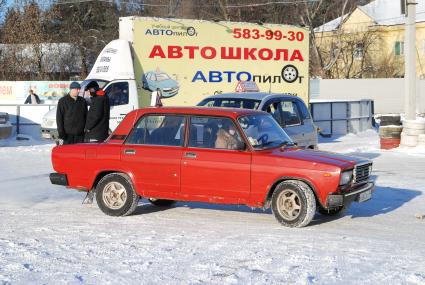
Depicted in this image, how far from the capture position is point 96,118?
11.7 m

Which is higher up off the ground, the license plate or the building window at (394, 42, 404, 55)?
the building window at (394, 42, 404, 55)

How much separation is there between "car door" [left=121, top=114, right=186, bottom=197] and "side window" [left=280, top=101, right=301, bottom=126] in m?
5.02

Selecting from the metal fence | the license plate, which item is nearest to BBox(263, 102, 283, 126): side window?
the license plate

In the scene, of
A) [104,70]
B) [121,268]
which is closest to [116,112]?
[104,70]

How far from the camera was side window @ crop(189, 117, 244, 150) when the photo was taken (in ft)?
29.5

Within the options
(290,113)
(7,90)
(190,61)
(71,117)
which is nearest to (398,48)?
(7,90)

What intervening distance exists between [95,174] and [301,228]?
2.89 metres

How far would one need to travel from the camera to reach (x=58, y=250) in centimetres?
744

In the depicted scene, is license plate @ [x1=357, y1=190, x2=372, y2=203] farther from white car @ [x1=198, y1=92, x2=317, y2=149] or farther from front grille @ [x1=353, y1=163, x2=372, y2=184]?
white car @ [x1=198, y1=92, x2=317, y2=149]

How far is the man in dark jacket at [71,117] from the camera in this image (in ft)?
37.8

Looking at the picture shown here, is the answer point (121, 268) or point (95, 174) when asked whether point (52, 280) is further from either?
point (95, 174)

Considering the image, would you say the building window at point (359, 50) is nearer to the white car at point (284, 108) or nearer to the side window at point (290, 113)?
the white car at point (284, 108)

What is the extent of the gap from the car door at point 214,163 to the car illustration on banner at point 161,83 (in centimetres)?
1142

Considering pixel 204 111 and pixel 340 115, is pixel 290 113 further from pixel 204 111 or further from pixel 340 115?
pixel 340 115
